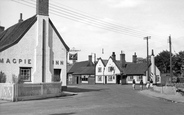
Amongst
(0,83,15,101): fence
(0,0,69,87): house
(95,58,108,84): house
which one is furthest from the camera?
(95,58,108,84): house

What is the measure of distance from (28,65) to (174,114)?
17.5 meters

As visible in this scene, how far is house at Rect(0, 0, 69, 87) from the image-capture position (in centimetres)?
2539

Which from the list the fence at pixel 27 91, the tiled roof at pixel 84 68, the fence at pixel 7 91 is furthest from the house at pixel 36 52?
the tiled roof at pixel 84 68

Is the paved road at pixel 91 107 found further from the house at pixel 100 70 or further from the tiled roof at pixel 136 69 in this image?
the house at pixel 100 70

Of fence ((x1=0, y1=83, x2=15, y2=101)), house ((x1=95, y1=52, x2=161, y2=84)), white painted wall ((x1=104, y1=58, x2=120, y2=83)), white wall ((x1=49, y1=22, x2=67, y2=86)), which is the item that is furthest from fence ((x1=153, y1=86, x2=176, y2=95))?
white painted wall ((x1=104, y1=58, x2=120, y2=83))

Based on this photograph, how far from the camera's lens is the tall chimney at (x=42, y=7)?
2719cm

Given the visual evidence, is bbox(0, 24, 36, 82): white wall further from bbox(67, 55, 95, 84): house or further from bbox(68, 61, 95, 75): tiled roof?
bbox(68, 61, 95, 75): tiled roof

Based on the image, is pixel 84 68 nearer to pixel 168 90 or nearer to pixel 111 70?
pixel 111 70

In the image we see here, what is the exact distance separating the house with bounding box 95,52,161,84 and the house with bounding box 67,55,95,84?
5.80ft

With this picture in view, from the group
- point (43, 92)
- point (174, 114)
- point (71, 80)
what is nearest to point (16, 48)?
point (43, 92)

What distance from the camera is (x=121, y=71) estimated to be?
211 ft

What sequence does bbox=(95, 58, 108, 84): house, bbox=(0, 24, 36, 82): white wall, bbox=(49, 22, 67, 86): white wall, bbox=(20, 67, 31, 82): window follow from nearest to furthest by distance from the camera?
bbox=(0, 24, 36, 82): white wall → bbox=(20, 67, 31, 82): window → bbox=(49, 22, 67, 86): white wall → bbox=(95, 58, 108, 84): house

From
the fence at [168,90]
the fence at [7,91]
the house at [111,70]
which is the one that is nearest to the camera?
the fence at [7,91]

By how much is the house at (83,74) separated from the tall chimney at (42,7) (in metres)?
43.6
